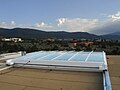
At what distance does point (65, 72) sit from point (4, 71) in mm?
3253

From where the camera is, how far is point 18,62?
490 inches

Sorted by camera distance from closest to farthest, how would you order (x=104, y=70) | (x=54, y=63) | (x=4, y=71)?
1. (x=104, y=70)
2. (x=4, y=71)
3. (x=54, y=63)

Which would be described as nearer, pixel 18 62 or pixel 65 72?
pixel 65 72

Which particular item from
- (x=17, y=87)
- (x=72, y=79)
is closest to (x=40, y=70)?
(x=72, y=79)

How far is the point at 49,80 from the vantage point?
29.0 ft

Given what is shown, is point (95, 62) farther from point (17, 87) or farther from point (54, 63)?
point (17, 87)

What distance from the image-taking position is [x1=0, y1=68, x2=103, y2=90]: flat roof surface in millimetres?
7785

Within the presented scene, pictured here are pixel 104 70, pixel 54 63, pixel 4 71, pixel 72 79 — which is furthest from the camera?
pixel 54 63

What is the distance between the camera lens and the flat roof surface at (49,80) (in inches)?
307

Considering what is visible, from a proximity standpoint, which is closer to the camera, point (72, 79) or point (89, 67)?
point (72, 79)

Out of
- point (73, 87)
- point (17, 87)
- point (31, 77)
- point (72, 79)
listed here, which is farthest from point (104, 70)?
point (17, 87)

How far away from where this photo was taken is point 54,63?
11.9 m

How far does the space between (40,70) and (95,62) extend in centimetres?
312

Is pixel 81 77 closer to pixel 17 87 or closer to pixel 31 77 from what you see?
pixel 31 77
